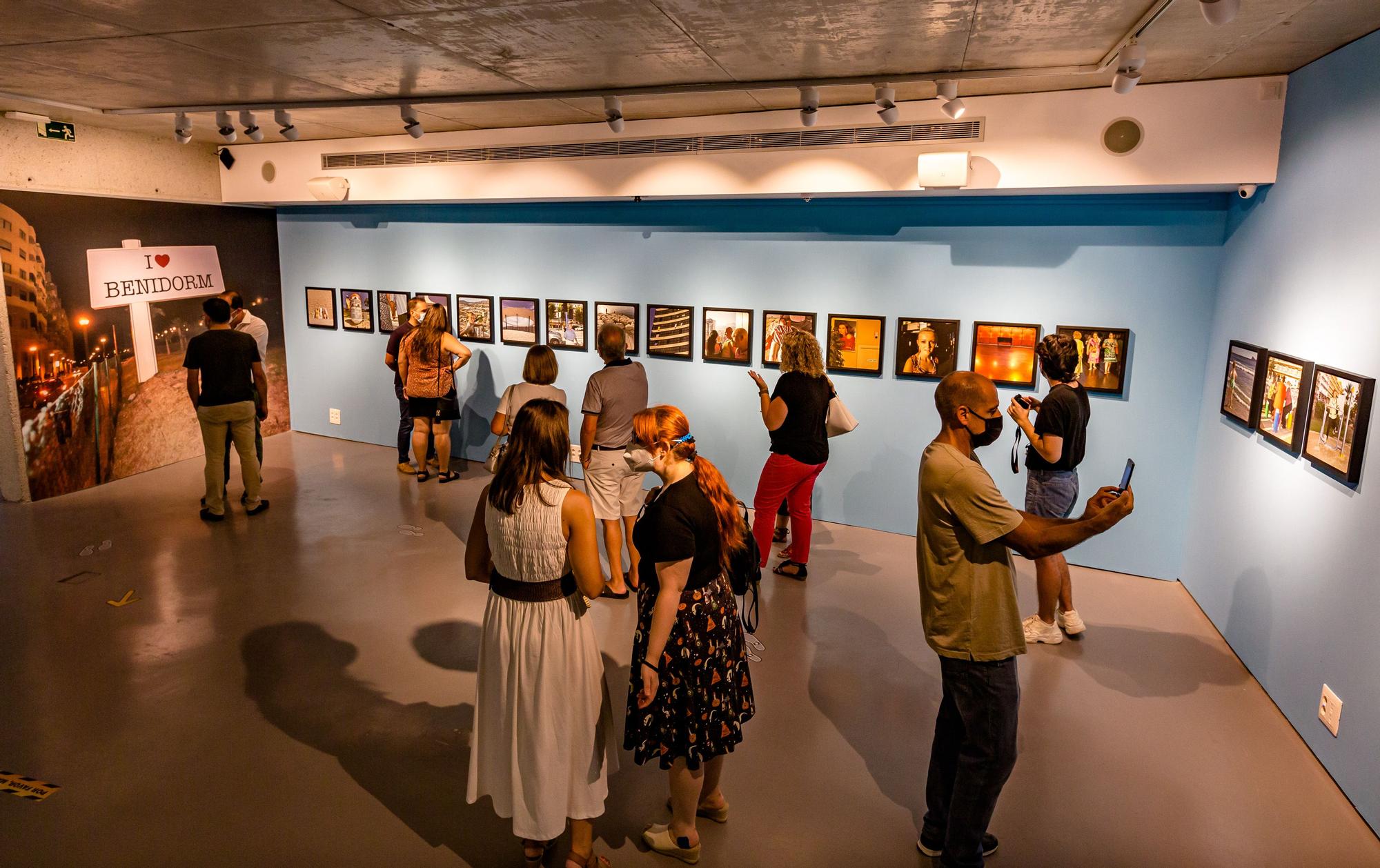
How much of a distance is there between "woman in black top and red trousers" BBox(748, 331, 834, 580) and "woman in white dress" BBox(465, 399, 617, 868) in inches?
105

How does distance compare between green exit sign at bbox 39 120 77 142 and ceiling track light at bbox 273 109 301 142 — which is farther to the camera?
green exit sign at bbox 39 120 77 142

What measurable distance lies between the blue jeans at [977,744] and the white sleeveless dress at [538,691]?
119cm

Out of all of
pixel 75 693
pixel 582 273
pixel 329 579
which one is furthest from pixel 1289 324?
pixel 75 693

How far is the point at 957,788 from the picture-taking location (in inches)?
109

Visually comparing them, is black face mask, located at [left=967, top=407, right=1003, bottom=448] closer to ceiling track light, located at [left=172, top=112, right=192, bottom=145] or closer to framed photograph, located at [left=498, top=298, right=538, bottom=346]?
framed photograph, located at [left=498, top=298, right=538, bottom=346]

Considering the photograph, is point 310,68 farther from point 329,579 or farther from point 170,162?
point 170,162

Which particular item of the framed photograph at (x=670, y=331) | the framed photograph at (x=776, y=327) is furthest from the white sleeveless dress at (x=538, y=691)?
the framed photograph at (x=670, y=331)

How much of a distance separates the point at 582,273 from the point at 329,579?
11.7 ft

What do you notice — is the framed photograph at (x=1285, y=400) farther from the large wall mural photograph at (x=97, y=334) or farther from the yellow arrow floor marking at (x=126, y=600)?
the large wall mural photograph at (x=97, y=334)

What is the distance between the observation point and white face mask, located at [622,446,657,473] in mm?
2831

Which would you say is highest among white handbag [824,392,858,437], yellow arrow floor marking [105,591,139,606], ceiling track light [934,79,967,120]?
ceiling track light [934,79,967,120]

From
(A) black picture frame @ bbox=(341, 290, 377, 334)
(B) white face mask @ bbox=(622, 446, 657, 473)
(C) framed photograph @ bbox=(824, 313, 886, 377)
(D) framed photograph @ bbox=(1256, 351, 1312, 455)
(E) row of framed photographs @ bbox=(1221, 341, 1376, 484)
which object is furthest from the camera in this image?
(A) black picture frame @ bbox=(341, 290, 377, 334)

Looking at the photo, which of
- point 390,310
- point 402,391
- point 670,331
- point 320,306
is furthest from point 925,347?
point 320,306

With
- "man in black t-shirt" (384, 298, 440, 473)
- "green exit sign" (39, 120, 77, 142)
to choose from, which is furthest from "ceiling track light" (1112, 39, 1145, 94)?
"green exit sign" (39, 120, 77, 142)
